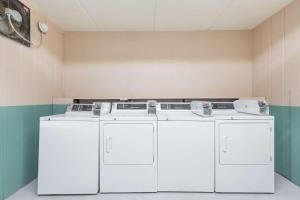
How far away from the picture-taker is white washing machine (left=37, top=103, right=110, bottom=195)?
2805 mm

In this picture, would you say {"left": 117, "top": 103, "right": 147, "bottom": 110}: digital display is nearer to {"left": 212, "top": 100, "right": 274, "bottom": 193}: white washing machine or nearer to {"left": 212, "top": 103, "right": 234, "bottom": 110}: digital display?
{"left": 212, "top": 103, "right": 234, "bottom": 110}: digital display

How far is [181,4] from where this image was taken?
311 cm

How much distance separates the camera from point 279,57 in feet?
11.2

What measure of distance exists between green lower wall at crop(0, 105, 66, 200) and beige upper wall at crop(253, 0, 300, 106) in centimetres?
357

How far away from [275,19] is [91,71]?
10.5 feet

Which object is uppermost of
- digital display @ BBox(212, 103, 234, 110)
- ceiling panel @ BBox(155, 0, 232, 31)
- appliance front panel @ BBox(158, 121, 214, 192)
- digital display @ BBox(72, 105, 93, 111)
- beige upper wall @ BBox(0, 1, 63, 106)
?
ceiling panel @ BBox(155, 0, 232, 31)

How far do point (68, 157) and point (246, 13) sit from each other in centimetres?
323

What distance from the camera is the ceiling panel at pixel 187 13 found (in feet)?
10.1

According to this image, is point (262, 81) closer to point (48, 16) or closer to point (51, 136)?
point (51, 136)

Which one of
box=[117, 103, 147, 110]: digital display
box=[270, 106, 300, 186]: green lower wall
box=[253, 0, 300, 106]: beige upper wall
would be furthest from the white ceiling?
box=[270, 106, 300, 186]: green lower wall

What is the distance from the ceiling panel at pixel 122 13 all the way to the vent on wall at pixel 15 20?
0.76 meters

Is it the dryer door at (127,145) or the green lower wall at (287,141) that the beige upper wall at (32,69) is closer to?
the dryer door at (127,145)

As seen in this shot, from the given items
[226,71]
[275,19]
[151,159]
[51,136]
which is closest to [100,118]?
[51,136]

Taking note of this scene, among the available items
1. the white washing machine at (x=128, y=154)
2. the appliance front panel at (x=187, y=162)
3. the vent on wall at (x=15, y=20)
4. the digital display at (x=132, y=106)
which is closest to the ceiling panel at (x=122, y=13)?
the vent on wall at (x=15, y=20)
